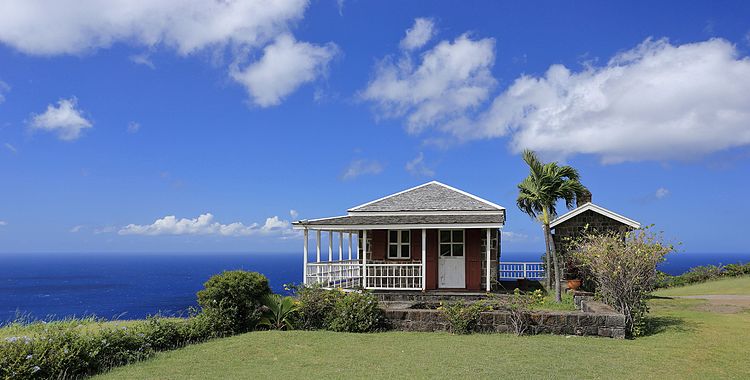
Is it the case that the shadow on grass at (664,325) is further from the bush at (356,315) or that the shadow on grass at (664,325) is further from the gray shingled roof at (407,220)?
the bush at (356,315)

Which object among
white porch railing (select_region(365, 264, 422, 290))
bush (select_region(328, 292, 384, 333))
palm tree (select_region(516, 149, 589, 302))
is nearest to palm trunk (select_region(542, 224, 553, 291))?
palm tree (select_region(516, 149, 589, 302))

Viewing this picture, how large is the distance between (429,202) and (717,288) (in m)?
14.3

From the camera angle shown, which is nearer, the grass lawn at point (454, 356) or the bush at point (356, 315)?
the grass lawn at point (454, 356)

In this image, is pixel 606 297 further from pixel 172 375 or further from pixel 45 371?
pixel 45 371

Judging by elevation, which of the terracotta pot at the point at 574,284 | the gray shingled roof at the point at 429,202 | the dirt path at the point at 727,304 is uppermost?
the gray shingled roof at the point at 429,202

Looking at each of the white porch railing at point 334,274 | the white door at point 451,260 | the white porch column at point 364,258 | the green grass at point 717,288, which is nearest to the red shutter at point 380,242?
the white porch column at point 364,258

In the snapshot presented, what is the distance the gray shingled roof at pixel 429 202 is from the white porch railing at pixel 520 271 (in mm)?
2879

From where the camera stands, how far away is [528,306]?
12258 mm

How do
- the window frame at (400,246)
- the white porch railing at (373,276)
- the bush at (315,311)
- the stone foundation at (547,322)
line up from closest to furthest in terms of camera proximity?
the stone foundation at (547,322), the bush at (315,311), the white porch railing at (373,276), the window frame at (400,246)

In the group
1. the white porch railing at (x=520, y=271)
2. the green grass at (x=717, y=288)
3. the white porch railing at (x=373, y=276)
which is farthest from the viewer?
the green grass at (x=717, y=288)

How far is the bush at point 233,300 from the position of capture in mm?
12211

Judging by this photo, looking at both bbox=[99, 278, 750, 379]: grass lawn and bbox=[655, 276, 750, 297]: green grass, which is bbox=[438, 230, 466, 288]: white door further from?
bbox=[655, 276, 750, 297]: green grass

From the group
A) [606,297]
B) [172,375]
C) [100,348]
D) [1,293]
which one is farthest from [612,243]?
[1,293]

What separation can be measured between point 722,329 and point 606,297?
2.45 metres
